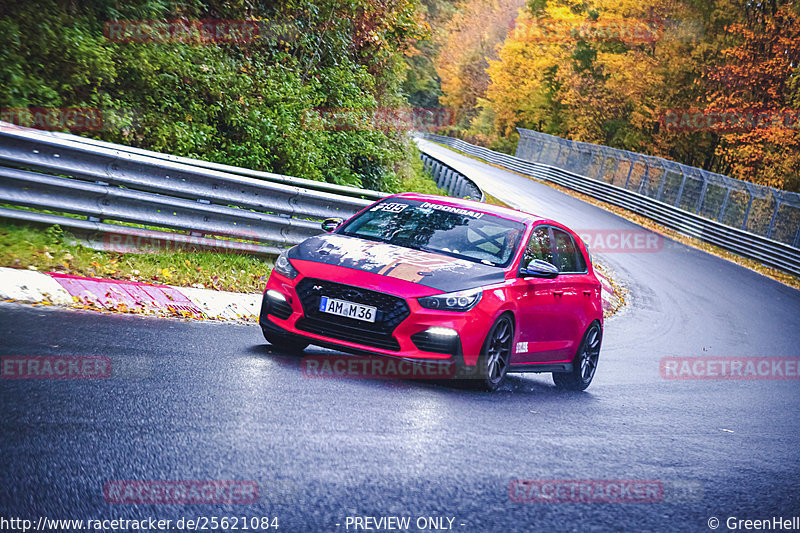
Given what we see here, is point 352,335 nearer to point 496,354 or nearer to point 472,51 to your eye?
point 496,354

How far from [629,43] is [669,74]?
18.1 feet

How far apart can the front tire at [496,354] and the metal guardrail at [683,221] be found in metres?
25.6

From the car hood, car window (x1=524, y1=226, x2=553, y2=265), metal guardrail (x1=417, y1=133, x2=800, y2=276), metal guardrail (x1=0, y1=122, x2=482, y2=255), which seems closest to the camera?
the car hood

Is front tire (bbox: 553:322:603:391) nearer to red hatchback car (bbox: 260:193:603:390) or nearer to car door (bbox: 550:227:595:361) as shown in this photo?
red hatchback car (bbox: 260:193:603:390)

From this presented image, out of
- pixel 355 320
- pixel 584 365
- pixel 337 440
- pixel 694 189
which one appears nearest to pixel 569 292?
pixel 584 365

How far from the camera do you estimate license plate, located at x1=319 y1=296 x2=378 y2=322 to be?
7355 millimetres

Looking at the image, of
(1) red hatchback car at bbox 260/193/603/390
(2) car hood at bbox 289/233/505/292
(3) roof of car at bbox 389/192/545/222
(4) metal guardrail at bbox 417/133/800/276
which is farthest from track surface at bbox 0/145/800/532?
(4) metal guardrail at bbox 417/133/800/276

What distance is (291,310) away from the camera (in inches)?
302

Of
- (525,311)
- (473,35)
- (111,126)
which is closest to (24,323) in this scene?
(525,311)

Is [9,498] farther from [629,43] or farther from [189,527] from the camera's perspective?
[629,43]

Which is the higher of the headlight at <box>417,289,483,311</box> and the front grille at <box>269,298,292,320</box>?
the headlight at <box>417,289,483,311</box>

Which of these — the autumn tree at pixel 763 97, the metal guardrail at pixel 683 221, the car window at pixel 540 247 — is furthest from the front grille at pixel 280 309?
the autumn tree at pixel 763 97

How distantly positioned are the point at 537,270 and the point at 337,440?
3.57 meters

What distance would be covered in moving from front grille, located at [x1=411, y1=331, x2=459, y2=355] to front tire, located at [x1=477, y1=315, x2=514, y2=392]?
34 centimetres
